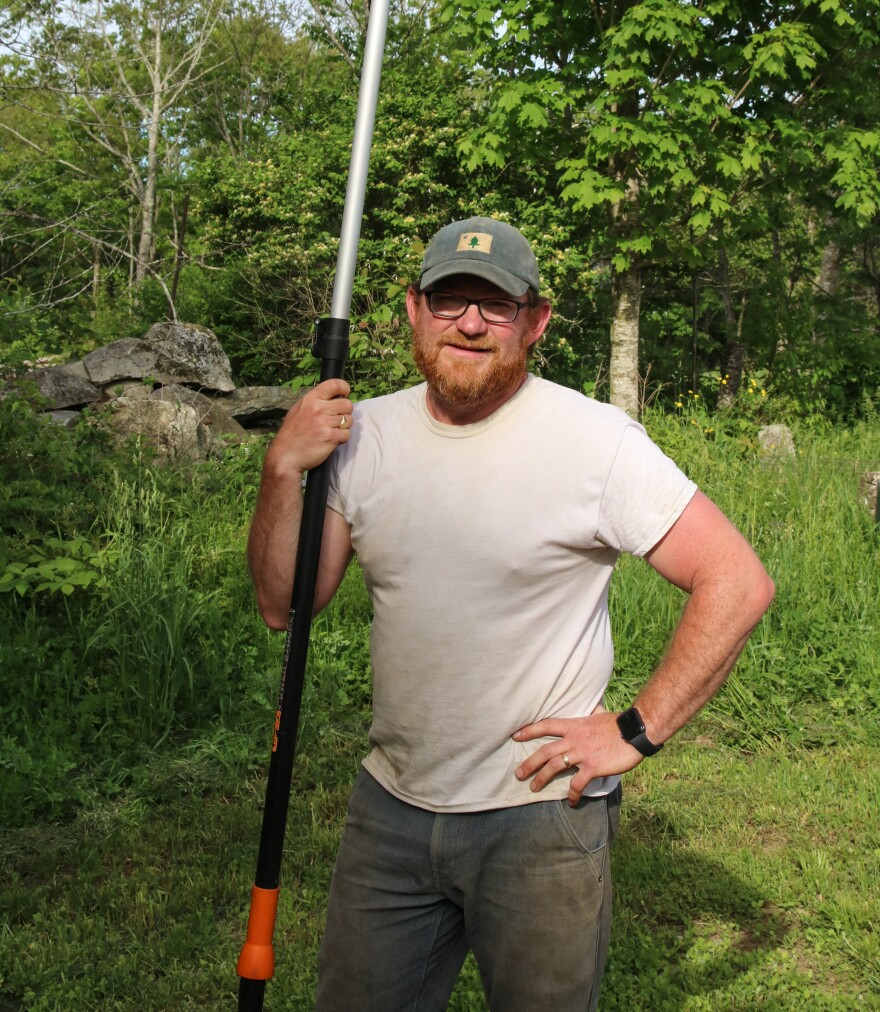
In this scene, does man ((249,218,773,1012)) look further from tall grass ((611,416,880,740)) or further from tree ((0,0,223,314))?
tree ((0,0,223,314))

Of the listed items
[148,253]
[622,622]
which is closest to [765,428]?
[622,622]

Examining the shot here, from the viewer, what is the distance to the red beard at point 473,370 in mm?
2287

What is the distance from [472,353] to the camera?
91.6 inches

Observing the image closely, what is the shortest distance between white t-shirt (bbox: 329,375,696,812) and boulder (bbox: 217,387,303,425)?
8243 mm

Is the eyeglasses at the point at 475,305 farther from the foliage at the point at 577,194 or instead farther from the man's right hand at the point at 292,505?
the foliage at the point at 577,194

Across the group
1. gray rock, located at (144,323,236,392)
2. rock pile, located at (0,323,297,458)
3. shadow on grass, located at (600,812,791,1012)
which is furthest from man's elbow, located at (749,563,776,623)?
gray rock, located at (144,323,236,392)

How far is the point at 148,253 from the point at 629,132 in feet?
52.5

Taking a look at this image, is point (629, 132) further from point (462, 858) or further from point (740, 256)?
point (462, 858)

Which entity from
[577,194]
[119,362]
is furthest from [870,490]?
[119,362]

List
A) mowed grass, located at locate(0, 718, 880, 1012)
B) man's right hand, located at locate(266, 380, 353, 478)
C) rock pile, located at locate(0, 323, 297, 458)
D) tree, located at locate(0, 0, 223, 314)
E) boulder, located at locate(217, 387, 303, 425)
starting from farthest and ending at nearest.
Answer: tree, located at locate(0, 0, 223, 314)
boulder, located at locate(217, 387, 303, 425)
rock pile, located at locate(0, 323, 297, 458)
mowed grass, located at locate(0, 718, 880, 1012)
man's right hand, located at locate(266, 380, 353, 478)

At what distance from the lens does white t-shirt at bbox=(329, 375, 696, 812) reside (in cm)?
222

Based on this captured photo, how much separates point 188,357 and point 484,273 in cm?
856

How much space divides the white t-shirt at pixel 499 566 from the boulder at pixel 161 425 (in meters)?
6.39

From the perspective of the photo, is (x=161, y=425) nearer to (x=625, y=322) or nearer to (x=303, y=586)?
(x=625, y=322)
